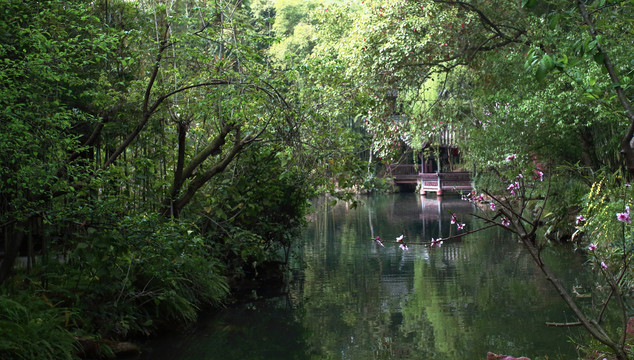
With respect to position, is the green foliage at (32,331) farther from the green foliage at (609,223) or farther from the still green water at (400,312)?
the green foliage at (609,223)

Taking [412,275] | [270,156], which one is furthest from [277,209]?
[412,275]

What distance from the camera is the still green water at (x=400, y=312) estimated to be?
243 inches

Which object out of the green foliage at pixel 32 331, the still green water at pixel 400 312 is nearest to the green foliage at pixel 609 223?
the still green water at pixel 400 312

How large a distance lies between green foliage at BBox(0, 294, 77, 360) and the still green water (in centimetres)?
116

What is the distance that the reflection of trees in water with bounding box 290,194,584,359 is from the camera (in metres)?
6.28

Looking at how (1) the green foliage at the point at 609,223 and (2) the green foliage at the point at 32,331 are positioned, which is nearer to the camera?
(2) the green foliage at the point at 32,331

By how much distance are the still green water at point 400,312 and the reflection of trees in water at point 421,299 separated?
0.01 m

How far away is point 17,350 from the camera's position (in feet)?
14.9

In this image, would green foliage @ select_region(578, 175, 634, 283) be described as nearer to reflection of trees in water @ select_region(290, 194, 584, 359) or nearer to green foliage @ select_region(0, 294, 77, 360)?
reflection of trees in water @ select_region(290, 194, 584, 359)

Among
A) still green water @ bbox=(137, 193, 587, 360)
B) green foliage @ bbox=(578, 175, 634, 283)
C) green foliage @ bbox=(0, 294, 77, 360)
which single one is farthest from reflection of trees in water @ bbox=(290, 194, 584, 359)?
green foliage @ bbox=(0, 294, 77, 360)

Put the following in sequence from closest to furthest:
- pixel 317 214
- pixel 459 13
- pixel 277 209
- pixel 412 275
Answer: pixel 277 209 < pixel 412 275 < pixel 459 13 < pixel 317 214

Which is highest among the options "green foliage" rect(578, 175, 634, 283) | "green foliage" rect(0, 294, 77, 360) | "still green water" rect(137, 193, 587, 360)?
"green foliage" rect(578, 175, 634, 283)

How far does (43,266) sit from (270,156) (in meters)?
3.79

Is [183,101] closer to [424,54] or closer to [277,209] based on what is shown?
[277,209]
